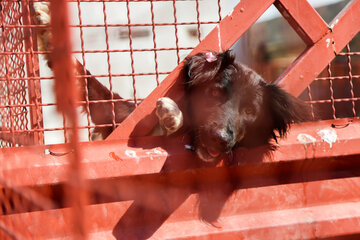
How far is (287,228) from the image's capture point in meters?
2.39

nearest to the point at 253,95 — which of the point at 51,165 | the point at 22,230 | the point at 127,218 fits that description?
the point at 127,218

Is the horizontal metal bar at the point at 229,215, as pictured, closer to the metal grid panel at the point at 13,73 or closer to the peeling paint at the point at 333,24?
the metal grid panel at the point at 13,73

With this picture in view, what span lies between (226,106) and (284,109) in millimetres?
390

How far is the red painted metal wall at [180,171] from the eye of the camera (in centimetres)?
210

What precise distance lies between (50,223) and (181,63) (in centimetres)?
124

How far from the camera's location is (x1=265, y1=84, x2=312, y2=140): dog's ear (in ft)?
9.14

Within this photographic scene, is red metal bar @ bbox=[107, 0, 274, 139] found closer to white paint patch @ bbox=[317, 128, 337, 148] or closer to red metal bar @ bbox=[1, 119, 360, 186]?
red metal bar @ bbox=[1, 119, 360, 186]

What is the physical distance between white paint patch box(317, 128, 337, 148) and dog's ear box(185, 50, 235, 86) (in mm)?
777

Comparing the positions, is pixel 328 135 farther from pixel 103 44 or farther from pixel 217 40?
pixel 103 44

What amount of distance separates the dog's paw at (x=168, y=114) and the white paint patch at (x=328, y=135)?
2.76ft

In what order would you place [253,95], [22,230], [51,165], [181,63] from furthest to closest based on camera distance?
1. [253,95]
2. [181,63]
3. [51,165]
4. [22,230]

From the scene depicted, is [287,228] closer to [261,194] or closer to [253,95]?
[261,194]

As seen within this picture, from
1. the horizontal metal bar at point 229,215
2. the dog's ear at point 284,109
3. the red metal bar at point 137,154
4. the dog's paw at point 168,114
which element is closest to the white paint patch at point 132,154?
the red metal bar at point 137,154

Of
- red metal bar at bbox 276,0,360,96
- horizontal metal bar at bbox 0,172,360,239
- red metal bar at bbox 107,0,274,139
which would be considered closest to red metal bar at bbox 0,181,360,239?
horizontal metal bar at bbox 0,172,360,239
